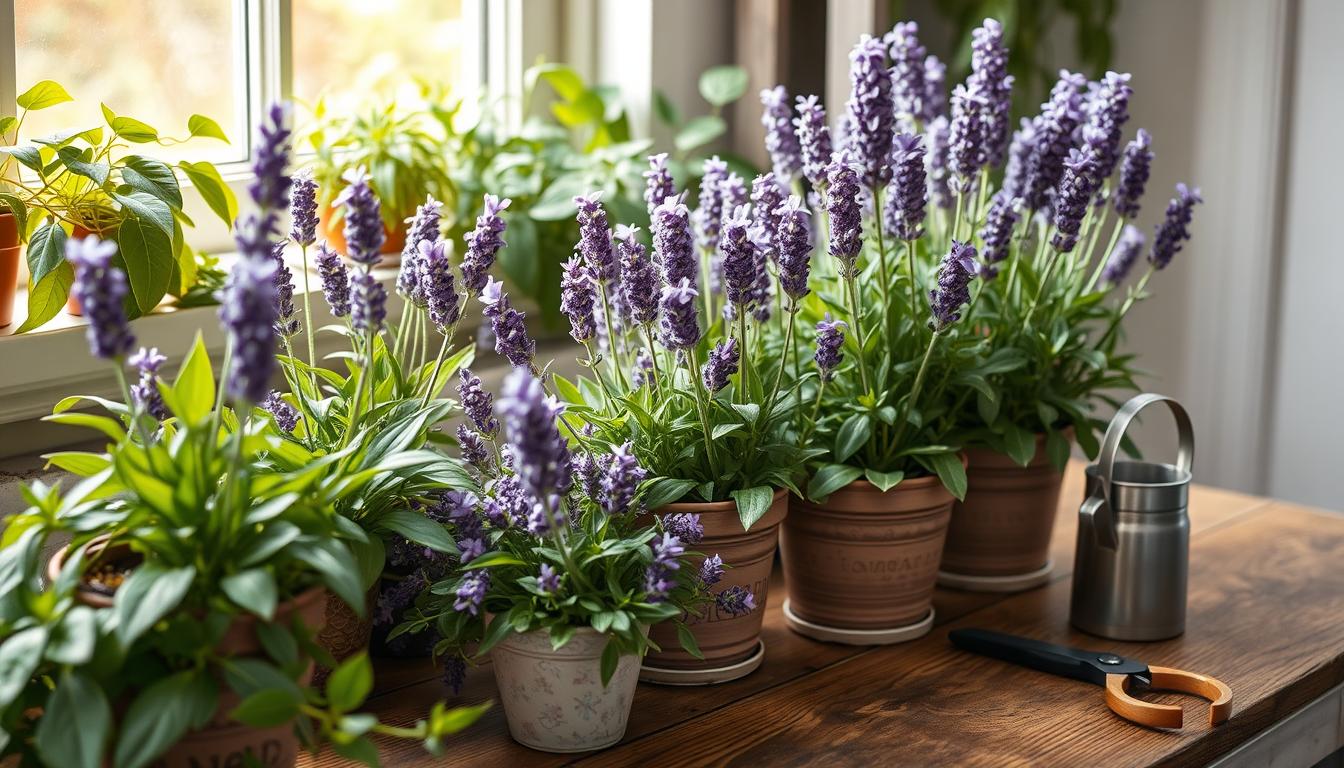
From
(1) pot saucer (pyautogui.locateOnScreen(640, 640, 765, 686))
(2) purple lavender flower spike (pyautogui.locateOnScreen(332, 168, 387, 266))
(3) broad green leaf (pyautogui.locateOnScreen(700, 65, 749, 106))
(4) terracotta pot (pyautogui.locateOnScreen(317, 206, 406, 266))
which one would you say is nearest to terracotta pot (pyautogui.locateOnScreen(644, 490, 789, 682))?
(1) pot saucer (pyautogui.locateOnScreen(640, 640, 765, 686))

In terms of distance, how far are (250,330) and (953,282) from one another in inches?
24.8

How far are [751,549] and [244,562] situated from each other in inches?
18.6

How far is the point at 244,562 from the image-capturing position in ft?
2.82

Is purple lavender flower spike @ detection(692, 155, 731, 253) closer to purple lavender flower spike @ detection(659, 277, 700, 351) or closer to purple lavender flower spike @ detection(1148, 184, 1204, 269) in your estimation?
purple lavender flower spike @ detection(659, 277, 700, 351)

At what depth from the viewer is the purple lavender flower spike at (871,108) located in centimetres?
117

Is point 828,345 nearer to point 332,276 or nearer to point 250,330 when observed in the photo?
point 332,276

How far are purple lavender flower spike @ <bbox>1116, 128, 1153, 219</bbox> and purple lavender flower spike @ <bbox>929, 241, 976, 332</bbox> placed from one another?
11.0 inches

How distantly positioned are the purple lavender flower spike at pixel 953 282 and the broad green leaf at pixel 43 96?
78cm

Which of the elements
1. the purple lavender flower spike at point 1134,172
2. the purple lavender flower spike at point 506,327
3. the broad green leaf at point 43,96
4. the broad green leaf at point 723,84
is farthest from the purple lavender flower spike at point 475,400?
the broad green leaf at point 723,84

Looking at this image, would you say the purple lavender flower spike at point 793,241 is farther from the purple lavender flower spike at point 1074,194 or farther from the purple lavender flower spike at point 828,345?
the purple lavender flower spike at point 1074,194

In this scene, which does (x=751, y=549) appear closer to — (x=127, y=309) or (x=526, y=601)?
(x=526, y=601)

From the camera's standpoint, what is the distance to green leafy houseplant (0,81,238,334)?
3.76ft

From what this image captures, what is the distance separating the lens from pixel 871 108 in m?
1.17

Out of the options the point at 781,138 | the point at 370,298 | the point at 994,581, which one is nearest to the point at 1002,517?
the point at 994,581
